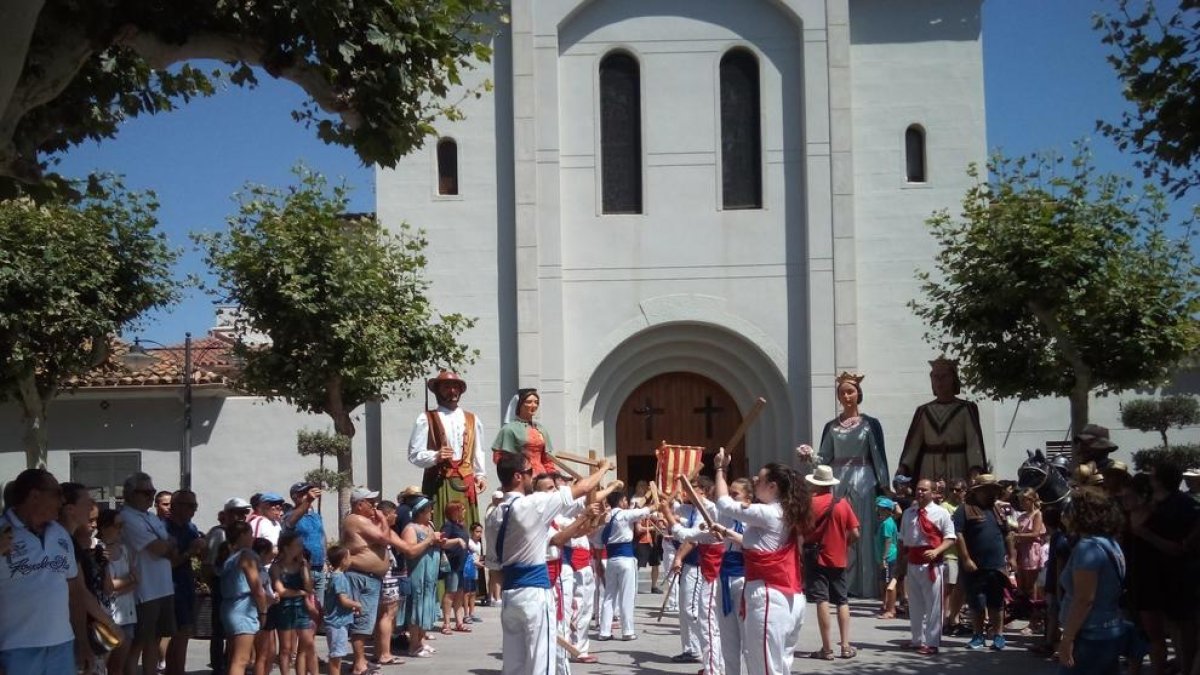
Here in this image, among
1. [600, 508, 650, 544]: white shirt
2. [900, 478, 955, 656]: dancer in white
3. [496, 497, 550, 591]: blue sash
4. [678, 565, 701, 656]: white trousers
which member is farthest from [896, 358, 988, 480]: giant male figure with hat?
[496, 497, 550, 591]: blue sash

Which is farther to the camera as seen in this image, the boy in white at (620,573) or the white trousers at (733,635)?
the boy in white at (620,573)

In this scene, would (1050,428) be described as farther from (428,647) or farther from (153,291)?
(153,291)

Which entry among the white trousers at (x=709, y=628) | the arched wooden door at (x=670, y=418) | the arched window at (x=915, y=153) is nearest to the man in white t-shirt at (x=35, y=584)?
the white trousers at (x=709, y=628)

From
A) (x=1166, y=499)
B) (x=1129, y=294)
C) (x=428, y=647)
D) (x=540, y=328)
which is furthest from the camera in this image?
(x=540, y=328)

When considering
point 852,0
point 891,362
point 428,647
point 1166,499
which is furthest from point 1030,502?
point 852,0

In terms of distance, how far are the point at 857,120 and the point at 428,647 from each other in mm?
12497

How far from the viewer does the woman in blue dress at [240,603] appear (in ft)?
35.9

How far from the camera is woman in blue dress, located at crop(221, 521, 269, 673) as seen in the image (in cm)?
1093

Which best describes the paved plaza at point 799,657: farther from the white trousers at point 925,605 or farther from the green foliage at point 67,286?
the green foliage at point 67,286

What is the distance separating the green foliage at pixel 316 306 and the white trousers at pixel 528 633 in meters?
9.71

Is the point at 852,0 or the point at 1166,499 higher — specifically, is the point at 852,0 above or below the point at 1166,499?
above

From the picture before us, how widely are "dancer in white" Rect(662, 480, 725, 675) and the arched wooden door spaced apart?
428 inches

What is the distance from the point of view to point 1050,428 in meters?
22.9

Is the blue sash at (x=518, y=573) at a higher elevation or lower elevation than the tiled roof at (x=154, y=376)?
lower
